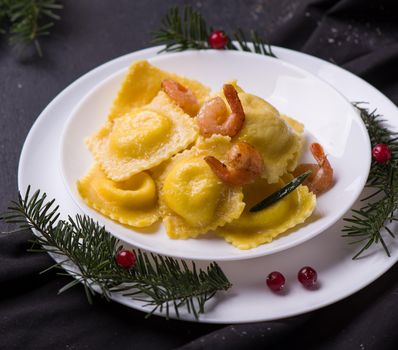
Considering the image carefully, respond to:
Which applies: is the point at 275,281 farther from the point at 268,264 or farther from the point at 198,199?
the point at 198,199

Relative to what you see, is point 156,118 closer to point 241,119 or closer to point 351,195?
point 241,119

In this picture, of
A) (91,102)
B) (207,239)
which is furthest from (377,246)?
Result: (91,102)

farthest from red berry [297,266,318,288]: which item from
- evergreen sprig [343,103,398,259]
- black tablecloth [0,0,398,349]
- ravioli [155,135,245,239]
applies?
ravioli [155,135,245,239]

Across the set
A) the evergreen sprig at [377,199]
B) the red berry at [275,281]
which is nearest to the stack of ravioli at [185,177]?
the red berry at [275,281]

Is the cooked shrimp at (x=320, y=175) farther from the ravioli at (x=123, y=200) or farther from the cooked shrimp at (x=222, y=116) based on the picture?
the ravioli at (x=123, y=200)

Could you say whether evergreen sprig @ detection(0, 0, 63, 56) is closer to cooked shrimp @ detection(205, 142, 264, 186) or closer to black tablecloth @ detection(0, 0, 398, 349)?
black tablecloth @ detection(0, 0, 398, 349)
